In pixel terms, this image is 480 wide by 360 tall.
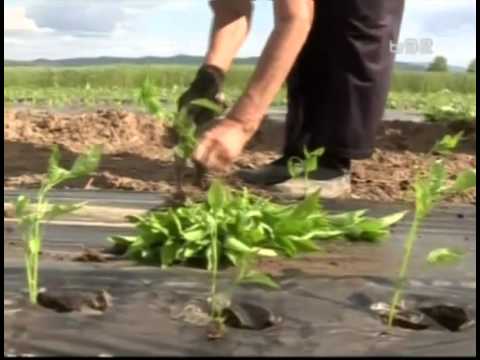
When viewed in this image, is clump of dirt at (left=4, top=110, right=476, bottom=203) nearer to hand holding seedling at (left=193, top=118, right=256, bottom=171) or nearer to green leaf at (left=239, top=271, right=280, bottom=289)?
hand holding seedling at (left=193, top=118, right=256, bottom=171)

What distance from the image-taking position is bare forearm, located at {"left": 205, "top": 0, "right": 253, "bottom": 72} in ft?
9.49

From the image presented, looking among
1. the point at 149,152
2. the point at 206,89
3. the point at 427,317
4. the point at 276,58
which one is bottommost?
the point at 149,152

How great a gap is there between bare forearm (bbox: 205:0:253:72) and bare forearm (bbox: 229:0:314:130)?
2.02 ft

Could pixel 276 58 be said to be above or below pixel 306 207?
above

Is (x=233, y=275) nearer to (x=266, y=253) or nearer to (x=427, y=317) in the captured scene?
(x=266, y=253)

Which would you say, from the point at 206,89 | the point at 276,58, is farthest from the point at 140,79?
the point at 276,58

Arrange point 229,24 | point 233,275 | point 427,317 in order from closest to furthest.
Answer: point 427,317 < point 233,275 < point 229,24

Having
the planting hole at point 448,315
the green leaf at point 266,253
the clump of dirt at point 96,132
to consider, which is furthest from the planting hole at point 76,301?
the clump of dirt at point 96,132

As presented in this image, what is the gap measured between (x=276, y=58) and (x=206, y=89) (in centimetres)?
65

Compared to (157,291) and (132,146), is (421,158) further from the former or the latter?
(157,291)

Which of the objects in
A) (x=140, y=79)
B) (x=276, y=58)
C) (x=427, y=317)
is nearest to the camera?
(x=427, y=317)

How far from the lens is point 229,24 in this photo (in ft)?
9.46

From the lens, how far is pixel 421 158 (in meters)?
4.82

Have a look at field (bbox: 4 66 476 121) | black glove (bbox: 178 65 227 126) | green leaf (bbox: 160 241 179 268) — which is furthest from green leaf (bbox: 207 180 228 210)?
field (bbox: 4 66 476 121)
